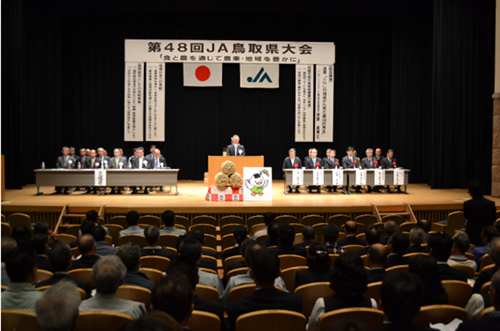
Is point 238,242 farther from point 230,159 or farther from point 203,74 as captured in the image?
point 203,74

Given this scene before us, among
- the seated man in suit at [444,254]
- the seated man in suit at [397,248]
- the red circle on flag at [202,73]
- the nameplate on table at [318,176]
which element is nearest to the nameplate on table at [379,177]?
the nameplate on table at [318,176]

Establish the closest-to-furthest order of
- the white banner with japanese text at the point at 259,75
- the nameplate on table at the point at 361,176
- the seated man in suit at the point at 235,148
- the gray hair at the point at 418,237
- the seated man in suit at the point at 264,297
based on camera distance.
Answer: the seated man in suit at the point at 264,297 → the gray hair at the point at 418,237 → the nameplate on table at the point at 361,176 → the seated man in suit at the point at 235,148 → the white banner with japanese text at the point at 259,75

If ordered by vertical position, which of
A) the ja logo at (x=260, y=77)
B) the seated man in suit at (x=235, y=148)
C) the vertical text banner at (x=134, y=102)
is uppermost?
the ja logo at (x=260, y=77)

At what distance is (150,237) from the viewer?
163 inches

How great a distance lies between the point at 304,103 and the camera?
14414mm

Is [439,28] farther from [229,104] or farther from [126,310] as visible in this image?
[126,310]

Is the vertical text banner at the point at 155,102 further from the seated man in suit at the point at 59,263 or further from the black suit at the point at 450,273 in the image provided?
the black suit at the point at 450,273

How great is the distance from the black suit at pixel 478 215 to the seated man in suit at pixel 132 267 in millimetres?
3954

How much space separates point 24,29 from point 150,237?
10877 mm

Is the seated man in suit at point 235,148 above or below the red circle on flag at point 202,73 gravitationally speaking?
below

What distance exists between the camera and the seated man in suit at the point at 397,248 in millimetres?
3686

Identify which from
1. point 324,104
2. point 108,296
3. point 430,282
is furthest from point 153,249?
point 324,104

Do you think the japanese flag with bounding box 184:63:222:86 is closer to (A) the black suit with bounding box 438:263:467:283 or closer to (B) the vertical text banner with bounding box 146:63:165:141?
(B) the vertical text banner with bounding box 146:63:165:141

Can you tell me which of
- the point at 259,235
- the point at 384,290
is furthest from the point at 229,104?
the point at 384,290
